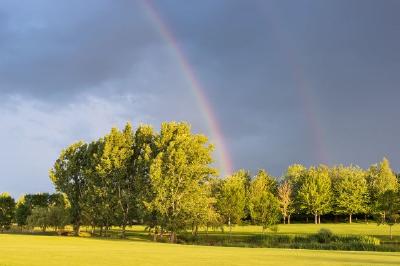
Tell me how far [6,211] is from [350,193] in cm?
10677

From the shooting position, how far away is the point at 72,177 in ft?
355

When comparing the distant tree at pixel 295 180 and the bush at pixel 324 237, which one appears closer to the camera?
the bush at pixel 324 237

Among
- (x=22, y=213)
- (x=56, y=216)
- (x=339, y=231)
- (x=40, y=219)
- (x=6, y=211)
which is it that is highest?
(x=6, y=211)

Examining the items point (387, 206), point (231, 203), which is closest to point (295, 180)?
point (231, 203)

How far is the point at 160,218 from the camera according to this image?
276 feet

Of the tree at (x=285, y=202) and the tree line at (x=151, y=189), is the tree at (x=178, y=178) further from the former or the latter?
the tree at (x=285, y=202)

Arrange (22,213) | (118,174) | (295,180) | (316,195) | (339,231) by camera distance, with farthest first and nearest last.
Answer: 1. (295,180)
2. (22,213)
3. (316,195)
4. (339,231)
5. (118,174)

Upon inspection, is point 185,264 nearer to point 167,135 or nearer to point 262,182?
point 167,135

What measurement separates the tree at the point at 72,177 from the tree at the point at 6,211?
183 feet

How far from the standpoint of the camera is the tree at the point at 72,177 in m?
107

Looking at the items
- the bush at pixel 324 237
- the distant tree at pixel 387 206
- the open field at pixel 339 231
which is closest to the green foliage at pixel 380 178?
the open field at pixel 339 231

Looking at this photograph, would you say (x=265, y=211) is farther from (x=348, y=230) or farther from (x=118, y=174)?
(x=118, y=174)

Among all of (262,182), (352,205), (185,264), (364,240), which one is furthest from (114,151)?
(352,205)

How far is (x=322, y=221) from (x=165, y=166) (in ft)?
284
